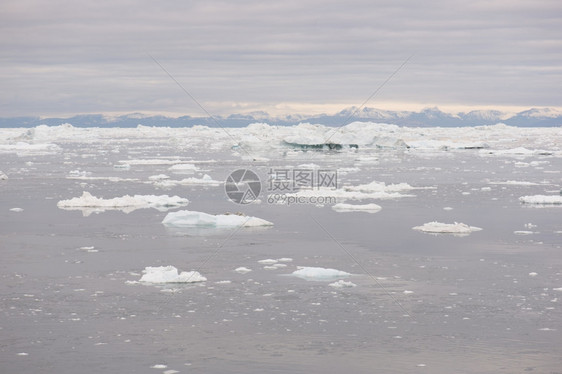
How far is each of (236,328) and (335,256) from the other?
4.64 m

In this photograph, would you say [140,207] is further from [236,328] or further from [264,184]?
[236,328]

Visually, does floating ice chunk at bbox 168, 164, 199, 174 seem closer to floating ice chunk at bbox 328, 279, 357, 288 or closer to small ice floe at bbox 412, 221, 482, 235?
small ice floe at bbox 412, 221, 482, 235

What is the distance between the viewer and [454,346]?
7.85 meters

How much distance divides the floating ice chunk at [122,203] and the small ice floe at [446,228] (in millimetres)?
6979

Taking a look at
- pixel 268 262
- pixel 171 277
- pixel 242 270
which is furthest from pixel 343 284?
pixel 171 277

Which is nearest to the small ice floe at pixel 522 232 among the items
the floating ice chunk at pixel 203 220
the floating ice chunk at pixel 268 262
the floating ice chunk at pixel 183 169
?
the floating ice chunk at pixel 203 220

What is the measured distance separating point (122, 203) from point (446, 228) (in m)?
8.63

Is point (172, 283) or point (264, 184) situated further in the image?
point (264, 184)

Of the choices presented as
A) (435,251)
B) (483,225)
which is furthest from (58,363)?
(483,225)

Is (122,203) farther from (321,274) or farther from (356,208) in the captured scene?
(321,274)

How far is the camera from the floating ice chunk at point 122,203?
19531 millimetres

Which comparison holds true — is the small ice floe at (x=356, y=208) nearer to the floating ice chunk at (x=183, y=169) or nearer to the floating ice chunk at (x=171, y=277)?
the floating ice chunk at (x=171, y=277)

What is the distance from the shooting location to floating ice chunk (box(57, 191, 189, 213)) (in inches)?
769

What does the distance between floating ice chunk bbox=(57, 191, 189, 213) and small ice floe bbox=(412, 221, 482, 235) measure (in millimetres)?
6979
